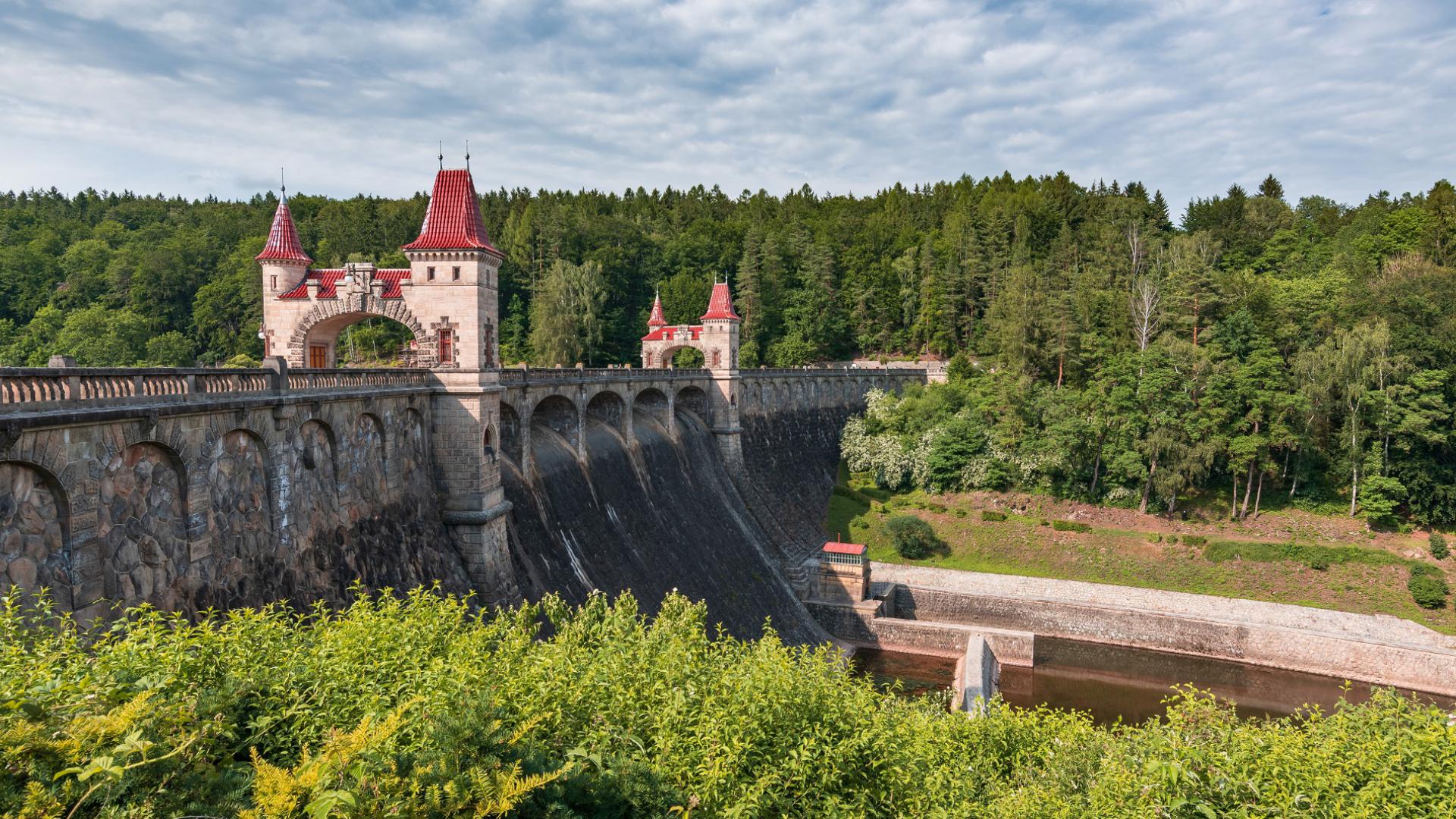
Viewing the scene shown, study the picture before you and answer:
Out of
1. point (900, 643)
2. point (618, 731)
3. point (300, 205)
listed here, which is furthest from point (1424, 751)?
point (300, 205)

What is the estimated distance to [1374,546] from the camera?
141 ft

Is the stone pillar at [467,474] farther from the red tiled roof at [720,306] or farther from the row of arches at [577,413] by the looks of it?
the red tiled roof at [720,306]

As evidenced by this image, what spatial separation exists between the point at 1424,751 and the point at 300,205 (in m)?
124

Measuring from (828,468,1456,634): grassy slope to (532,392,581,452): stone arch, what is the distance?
77.6 ft

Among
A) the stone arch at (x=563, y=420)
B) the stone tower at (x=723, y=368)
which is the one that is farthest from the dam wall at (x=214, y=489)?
the stone tower at (x=723, y=368)

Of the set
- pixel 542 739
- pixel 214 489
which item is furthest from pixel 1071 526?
pixel 214 489

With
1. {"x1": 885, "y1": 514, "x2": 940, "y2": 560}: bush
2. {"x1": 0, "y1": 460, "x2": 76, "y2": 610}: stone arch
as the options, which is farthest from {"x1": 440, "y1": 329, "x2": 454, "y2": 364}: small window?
{"x1": 885, "y1": 514, "x2": 940, "y2": 560}: bush

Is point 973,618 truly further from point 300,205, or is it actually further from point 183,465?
point 300,205

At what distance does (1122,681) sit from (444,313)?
109ft

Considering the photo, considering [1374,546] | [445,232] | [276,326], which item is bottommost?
[1374,546]

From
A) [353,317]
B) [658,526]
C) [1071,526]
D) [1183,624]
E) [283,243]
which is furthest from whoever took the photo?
[1071,526]

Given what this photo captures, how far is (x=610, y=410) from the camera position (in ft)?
120

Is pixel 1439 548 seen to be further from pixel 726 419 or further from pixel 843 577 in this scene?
pixel 726 419

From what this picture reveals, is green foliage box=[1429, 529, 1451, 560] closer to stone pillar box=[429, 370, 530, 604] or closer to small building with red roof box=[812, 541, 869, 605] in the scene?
small building with red roof box=[812, 541, 869, 605]
